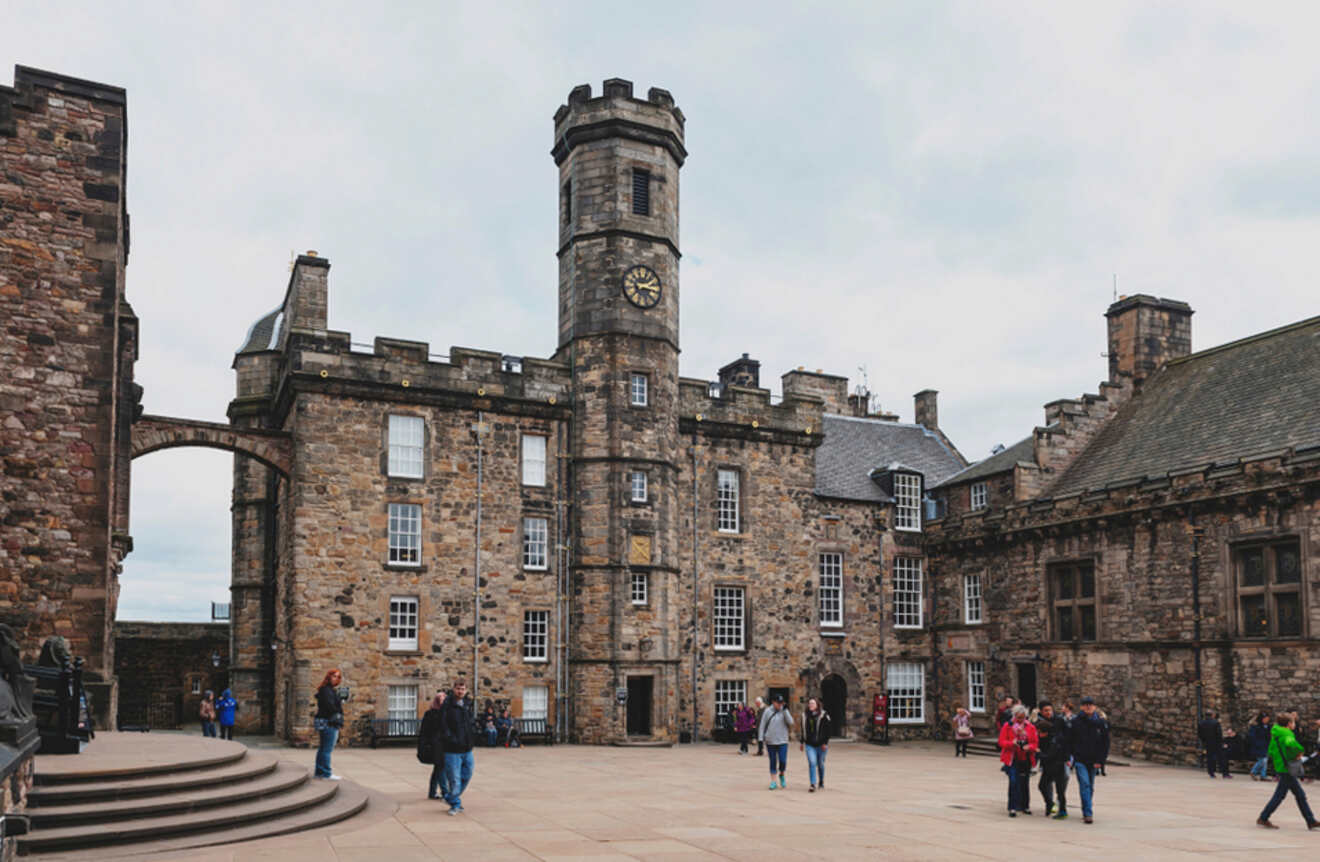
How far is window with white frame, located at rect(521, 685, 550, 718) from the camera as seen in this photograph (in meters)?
28.7

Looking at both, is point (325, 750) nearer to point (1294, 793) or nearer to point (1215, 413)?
point (1294, 793)

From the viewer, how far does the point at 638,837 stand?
1226 centimetres

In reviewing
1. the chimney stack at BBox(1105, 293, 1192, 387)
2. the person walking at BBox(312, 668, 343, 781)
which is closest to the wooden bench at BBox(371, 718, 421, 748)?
the person walking at BBox(312, 668, 343, 781)

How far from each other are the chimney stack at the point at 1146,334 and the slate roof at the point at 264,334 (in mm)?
24747

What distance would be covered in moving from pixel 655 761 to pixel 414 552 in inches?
327

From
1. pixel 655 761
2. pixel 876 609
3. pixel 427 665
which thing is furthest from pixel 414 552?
pixel 876 609

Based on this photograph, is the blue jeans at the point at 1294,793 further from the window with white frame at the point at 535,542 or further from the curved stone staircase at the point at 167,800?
the window with white frame at the point at 535,542

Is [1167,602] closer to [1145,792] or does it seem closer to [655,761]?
[1145,792]

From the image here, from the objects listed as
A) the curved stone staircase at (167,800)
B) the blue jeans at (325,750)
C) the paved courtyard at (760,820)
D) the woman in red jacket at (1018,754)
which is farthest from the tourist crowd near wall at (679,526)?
the woman in red jacket at (1018,754)

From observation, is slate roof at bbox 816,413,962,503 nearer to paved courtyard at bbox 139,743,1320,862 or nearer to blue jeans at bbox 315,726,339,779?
paved courtyard at bbox 139,743,1320,862

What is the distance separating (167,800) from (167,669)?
2449 centimetres

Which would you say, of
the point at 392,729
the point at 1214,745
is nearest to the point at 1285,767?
the point at 1214,745

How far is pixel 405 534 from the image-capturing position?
28.0m

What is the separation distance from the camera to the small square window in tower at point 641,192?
30562 millimetres
